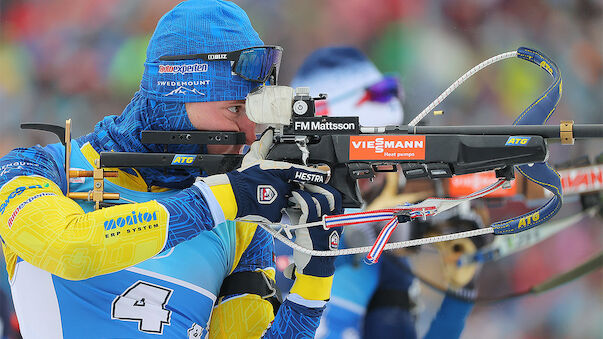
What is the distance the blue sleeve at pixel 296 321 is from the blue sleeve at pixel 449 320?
2259 mm

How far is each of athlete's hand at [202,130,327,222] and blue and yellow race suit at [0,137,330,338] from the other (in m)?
0.02

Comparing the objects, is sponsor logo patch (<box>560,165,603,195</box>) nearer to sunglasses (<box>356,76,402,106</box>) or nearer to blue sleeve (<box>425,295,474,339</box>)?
blue sleeve (<box>425,295,474,339</box>)

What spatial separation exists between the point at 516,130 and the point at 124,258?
93 cm

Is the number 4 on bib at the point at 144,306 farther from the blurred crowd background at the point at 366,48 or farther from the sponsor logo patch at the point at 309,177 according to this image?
the blurred crowd background at the point at 366,48

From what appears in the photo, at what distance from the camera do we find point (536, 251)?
12.2ft

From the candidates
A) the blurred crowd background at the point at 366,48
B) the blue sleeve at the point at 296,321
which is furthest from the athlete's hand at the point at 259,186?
the blurred crowd background at the point at 366,48

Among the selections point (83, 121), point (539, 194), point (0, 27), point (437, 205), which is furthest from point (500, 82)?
point (0, 27)

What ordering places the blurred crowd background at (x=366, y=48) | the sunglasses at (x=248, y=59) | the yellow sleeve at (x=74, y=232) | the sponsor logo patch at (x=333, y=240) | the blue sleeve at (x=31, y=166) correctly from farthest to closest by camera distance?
the blurred crowd background at (x=366, y=48)
the sunglasses at (x=248, y=59)
the sponsor logo patch at (x=333, y=240)
the blue sleeve at (x=31, y=166)
the yellow sleeve at (x=74, y=232)

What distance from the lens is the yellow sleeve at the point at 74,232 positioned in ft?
4.17

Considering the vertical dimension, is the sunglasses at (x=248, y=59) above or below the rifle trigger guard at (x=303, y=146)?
above

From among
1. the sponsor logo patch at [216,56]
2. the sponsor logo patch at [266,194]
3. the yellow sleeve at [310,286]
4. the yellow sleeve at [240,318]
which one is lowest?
the yellow sleeve at [240,318]

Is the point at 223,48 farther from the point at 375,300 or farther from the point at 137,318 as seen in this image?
the point at 375,300

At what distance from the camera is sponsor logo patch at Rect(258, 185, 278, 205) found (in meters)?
1.42

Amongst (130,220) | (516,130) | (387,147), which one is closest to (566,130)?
(516,130)
